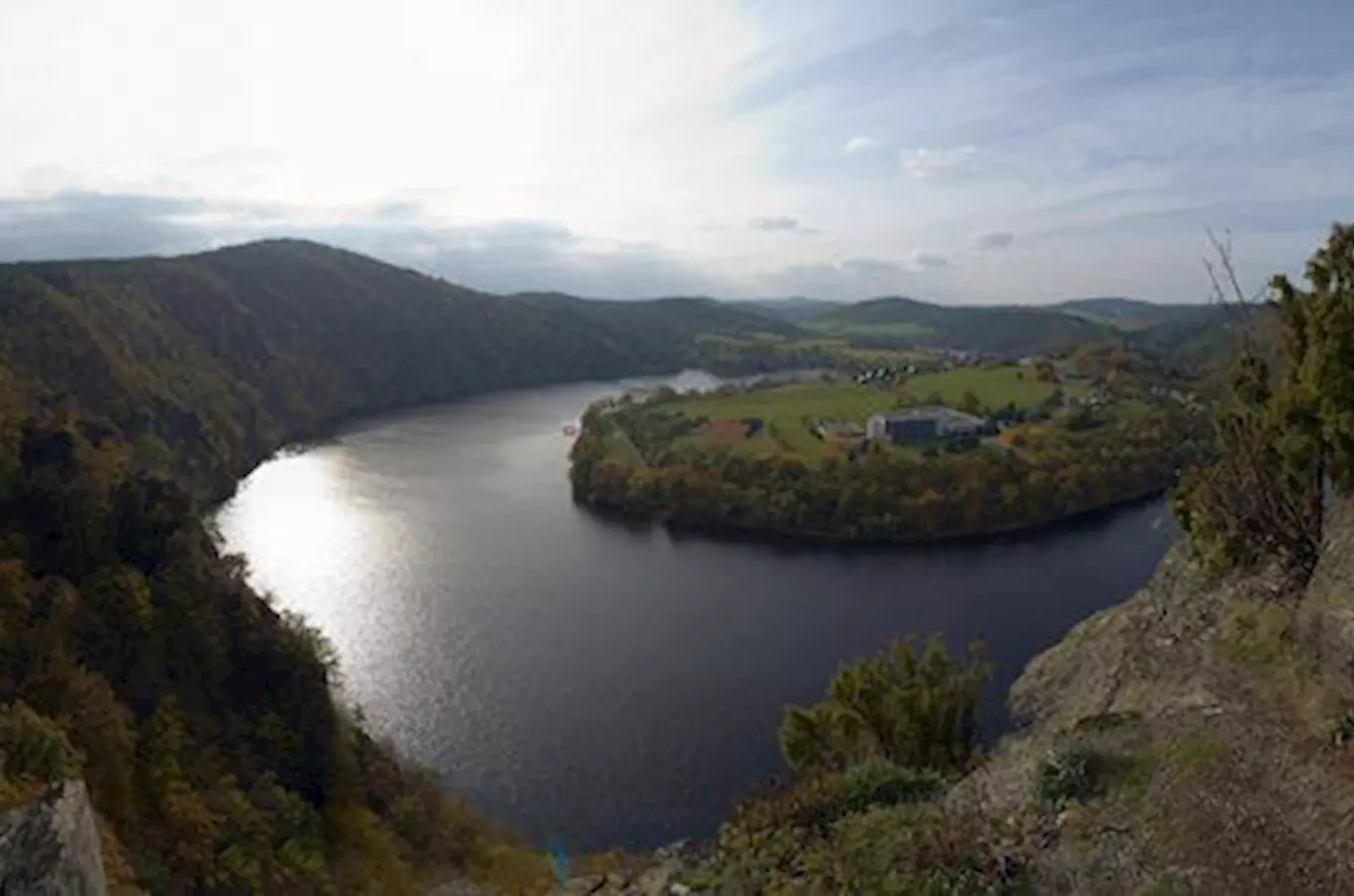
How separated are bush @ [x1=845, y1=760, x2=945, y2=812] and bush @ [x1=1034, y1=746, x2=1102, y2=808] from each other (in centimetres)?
153

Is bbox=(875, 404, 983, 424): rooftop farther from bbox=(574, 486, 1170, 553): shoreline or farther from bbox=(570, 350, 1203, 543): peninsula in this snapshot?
bbox=(574, 486, 1170, 553): shoreline

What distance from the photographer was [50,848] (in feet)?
44.2

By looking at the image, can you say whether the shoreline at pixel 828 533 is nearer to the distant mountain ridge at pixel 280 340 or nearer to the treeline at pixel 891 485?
the treeline at pixel 891 485

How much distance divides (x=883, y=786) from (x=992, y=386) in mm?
88222

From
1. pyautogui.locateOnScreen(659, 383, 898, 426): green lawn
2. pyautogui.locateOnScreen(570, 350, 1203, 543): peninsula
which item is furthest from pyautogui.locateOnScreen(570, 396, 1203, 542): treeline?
pyautogui.locateOnScreen(659, 383, 898, 426): green lawn

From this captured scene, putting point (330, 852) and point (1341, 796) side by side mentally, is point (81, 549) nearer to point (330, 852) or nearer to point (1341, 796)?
point (330, 852)

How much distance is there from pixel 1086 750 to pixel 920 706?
32.3 feet

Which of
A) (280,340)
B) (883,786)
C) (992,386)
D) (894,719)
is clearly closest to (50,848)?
(883,786)

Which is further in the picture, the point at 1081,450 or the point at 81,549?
the point at 1081,450

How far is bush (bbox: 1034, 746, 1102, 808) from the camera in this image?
10398mm

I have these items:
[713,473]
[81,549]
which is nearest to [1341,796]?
[81,549]

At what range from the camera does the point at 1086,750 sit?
11016 mm

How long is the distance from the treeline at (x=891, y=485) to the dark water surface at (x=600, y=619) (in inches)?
97.7

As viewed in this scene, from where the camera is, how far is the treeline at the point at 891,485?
62781mm
